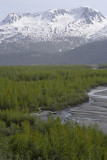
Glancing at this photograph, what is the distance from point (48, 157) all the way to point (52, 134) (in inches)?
42.2

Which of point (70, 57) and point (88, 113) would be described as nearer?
point (88, 113)

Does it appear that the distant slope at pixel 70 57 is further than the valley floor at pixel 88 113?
Yes

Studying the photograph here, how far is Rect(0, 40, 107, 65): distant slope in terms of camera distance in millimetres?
133625

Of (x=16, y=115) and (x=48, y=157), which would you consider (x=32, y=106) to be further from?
(x=48, y=157)

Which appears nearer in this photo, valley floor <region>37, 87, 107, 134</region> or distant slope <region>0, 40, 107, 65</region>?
valley floor <region>37, 87, 107, 134</region>

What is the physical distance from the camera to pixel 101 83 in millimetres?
23531

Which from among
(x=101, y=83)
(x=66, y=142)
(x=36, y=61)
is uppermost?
(x=66, y=142)

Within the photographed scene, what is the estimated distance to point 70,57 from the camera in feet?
459

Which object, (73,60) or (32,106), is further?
(73,60)

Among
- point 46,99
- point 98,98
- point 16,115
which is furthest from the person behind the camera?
point 98,98

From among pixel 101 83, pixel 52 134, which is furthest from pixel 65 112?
pixel 101 83

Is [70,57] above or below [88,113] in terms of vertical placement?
below

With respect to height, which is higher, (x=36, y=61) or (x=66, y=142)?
(x=66, y=142)

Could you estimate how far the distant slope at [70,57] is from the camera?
13362cm
